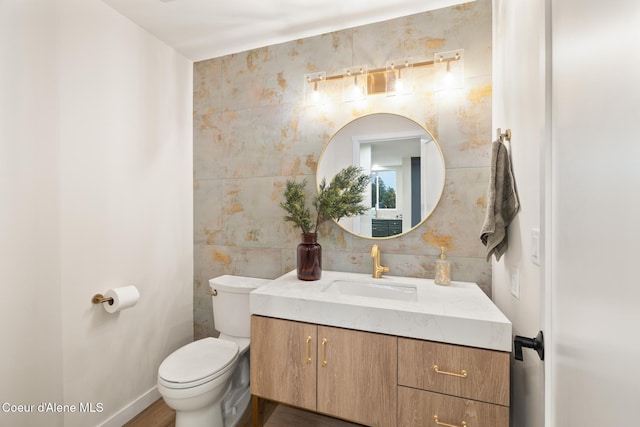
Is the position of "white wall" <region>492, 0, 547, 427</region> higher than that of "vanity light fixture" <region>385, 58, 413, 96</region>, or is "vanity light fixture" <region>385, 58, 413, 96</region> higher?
"vanity light fixture" <region>385, 58, 413, 96</region>

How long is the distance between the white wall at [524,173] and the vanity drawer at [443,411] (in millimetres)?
132

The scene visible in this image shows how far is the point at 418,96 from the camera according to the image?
1705 millimetres

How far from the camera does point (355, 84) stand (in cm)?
180

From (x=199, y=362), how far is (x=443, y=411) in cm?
127

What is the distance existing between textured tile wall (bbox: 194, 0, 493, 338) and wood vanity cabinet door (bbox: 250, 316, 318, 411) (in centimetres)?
64

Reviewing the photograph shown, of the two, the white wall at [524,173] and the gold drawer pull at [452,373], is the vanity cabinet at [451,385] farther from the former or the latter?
the white wall at [524,173]

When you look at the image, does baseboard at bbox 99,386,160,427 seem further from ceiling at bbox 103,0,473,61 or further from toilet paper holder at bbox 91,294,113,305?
ceiling at bbox 103,0,473,61

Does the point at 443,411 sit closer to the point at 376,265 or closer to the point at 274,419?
the point at 376,265

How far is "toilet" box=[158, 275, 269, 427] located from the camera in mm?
1410

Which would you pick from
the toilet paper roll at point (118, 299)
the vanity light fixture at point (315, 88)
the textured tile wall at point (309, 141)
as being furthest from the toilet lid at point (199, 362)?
the vanity light fixture at point (315, 88)

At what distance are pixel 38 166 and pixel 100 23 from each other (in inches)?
36.8

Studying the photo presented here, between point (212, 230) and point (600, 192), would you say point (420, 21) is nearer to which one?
point (600, 192)

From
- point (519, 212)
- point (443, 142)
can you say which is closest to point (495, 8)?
point (443, 142)

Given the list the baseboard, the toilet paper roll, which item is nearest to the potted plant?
the toilet paper roll
